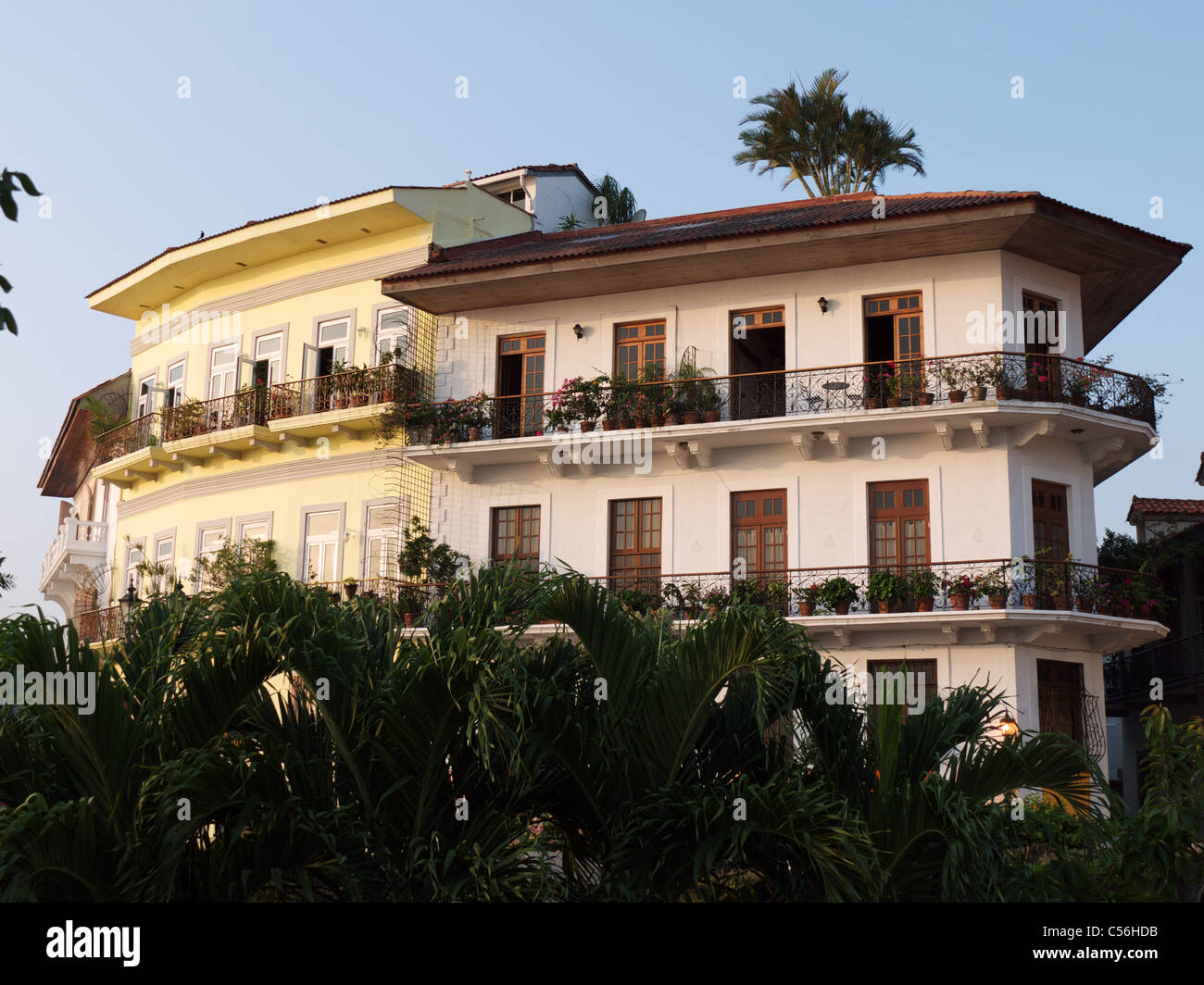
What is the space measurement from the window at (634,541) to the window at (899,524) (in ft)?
13.1

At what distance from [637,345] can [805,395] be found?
373 centimetres

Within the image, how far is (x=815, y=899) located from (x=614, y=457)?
16.5 metres

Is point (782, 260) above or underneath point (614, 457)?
above

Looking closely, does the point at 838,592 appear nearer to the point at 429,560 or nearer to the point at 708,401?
the point at 708,401

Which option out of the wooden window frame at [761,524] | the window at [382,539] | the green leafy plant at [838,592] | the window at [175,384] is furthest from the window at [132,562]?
the green leafy plant at [838,592]

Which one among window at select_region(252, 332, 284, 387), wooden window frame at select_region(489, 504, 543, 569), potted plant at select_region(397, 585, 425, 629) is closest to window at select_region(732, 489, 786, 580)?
wooden window frame at select_region(489, 504, 543, 569)

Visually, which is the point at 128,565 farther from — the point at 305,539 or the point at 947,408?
the point at 947,408

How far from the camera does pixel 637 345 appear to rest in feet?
84.1

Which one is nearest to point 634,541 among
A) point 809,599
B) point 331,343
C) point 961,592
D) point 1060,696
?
point 809,599

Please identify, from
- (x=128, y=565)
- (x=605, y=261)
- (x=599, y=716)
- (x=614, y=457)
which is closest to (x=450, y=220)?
(x=605, y=261)

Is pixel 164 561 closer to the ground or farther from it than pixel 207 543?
closer to the ground

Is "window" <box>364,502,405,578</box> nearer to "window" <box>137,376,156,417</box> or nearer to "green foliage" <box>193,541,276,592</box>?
"green foliage" <box>193,541,276,592</box>

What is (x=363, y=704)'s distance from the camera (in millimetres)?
8922

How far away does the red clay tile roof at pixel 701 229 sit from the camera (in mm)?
22609
